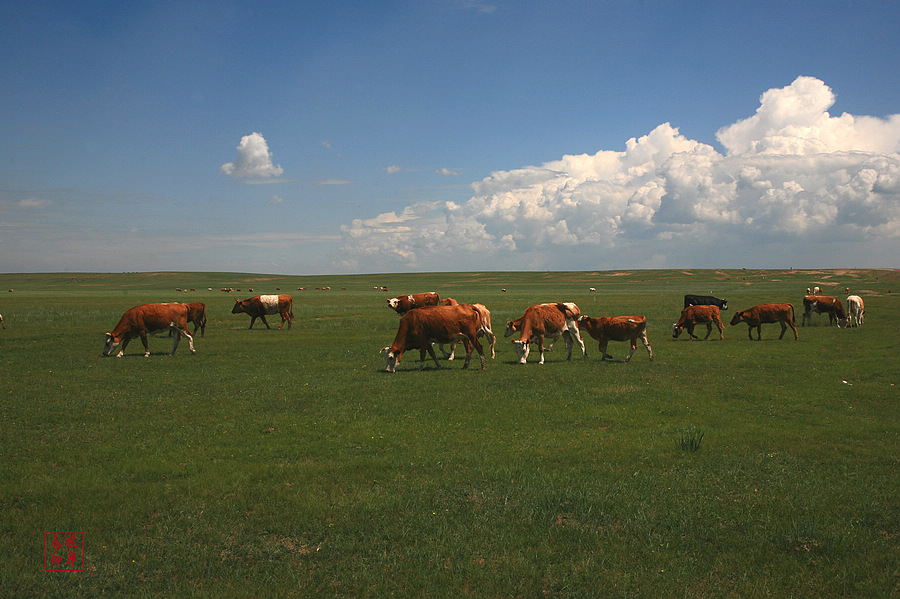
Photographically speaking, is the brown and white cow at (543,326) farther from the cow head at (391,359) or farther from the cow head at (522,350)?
the cow head at (391,359)

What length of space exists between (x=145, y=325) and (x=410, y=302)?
1598cm

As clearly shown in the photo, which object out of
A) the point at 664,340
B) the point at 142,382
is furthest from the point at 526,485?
the point at 664,340

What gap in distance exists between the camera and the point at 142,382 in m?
18.1

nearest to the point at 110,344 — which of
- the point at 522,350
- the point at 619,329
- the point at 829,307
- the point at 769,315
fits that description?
the point at 522,350

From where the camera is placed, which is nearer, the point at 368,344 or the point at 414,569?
the point at 414,569

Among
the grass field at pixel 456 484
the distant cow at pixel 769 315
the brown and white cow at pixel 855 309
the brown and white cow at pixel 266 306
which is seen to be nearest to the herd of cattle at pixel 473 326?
the distant cow at pixel 769 315

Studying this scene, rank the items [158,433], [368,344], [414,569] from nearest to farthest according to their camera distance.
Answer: [414,569], [158,433], [368,344]

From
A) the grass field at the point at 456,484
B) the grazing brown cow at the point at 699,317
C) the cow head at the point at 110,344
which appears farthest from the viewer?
the grazing brown cow at the point at 699,317

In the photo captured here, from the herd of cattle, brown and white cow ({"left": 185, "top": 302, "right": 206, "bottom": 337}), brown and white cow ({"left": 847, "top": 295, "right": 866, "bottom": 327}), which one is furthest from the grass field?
brown and white cow ({"left": 847, "top": 295, "right": 866, "bottom": 327})

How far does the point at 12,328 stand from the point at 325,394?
106 feet

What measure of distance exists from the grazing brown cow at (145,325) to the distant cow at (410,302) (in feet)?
43.0

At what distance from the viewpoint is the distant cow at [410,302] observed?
119 feet

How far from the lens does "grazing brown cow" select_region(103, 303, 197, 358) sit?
80.7 feet

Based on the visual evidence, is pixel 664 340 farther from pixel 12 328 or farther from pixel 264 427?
pixel 12 328
